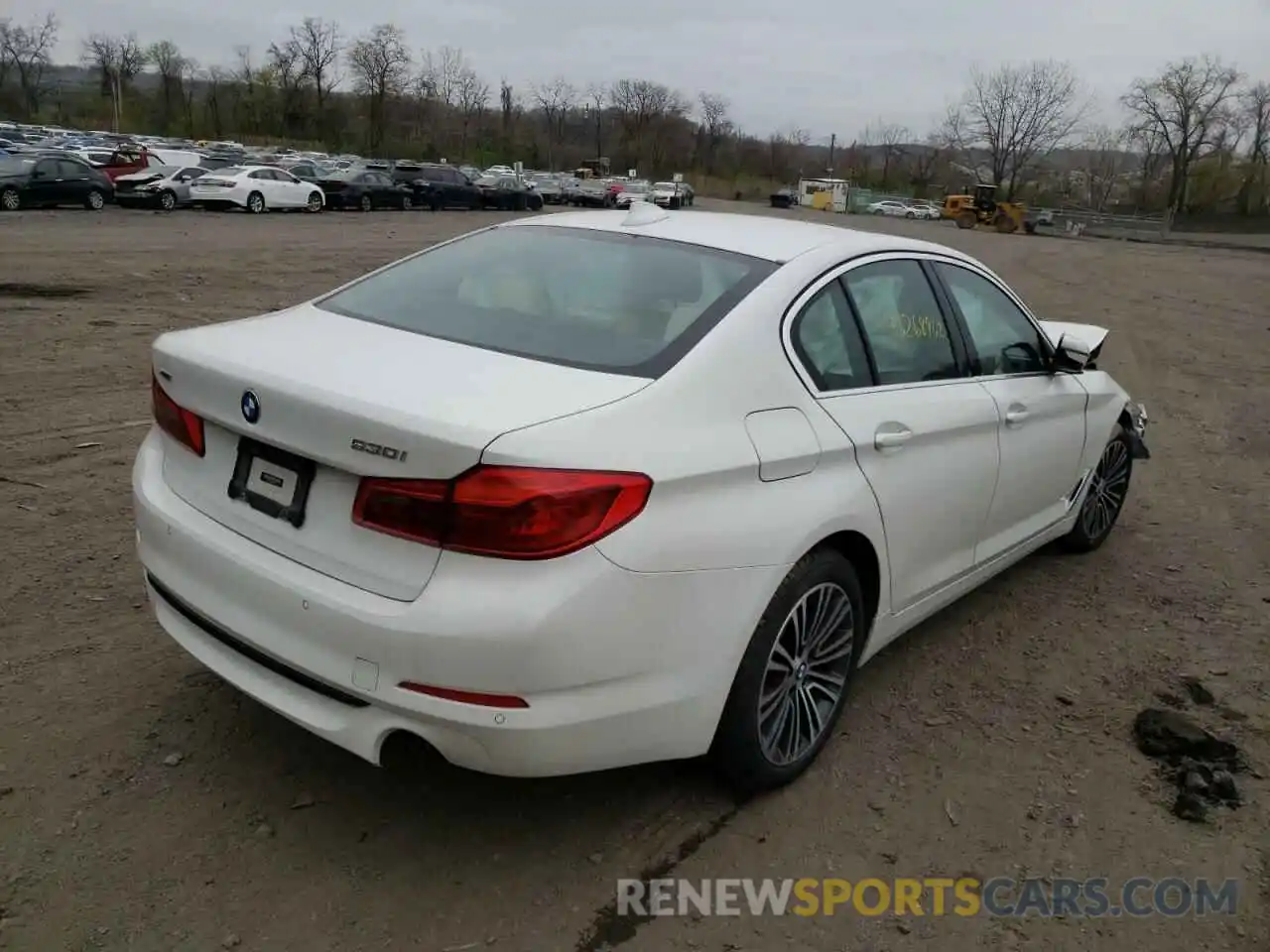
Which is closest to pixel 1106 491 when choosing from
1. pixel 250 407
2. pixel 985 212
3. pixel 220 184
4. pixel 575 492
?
pixel 575 492

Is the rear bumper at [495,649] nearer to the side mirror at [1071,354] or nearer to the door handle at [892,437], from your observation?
the door handle at [892,437]

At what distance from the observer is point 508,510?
7.57 ft

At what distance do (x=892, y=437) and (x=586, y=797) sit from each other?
144 centimetres

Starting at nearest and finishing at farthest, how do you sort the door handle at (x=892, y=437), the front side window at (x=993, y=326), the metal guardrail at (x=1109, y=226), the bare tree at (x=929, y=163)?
1. the door handle at (x=892, y=437)
2. the front side window at (x=993, y=326)
3. the metal guardrail at (x=1109, y=226)
4. the bare tree at (x=929, y=163)

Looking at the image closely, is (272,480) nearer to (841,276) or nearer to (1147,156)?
(841,276)

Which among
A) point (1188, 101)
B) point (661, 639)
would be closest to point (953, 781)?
point (661, 639)

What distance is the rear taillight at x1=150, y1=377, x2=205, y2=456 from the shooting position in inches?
114

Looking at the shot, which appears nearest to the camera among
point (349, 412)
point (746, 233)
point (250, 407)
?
point (349, 412)

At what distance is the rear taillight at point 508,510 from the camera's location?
7.57 ft

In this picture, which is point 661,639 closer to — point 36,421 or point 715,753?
point 715,753

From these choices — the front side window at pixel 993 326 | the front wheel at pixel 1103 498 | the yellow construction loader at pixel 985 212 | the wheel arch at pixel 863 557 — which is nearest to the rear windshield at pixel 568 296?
the wheel arch at pixel 863 557

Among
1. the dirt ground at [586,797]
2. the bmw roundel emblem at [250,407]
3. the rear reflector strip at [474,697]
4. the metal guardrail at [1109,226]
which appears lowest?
the dirt ground at [586,797]

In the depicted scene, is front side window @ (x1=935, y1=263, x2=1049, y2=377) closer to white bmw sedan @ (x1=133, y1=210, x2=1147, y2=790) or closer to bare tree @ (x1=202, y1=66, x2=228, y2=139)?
white bmw sedan @ (x1=133, y1=210, x2=1147, y2=790)

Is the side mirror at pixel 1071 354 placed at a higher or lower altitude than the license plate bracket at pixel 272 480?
higher
